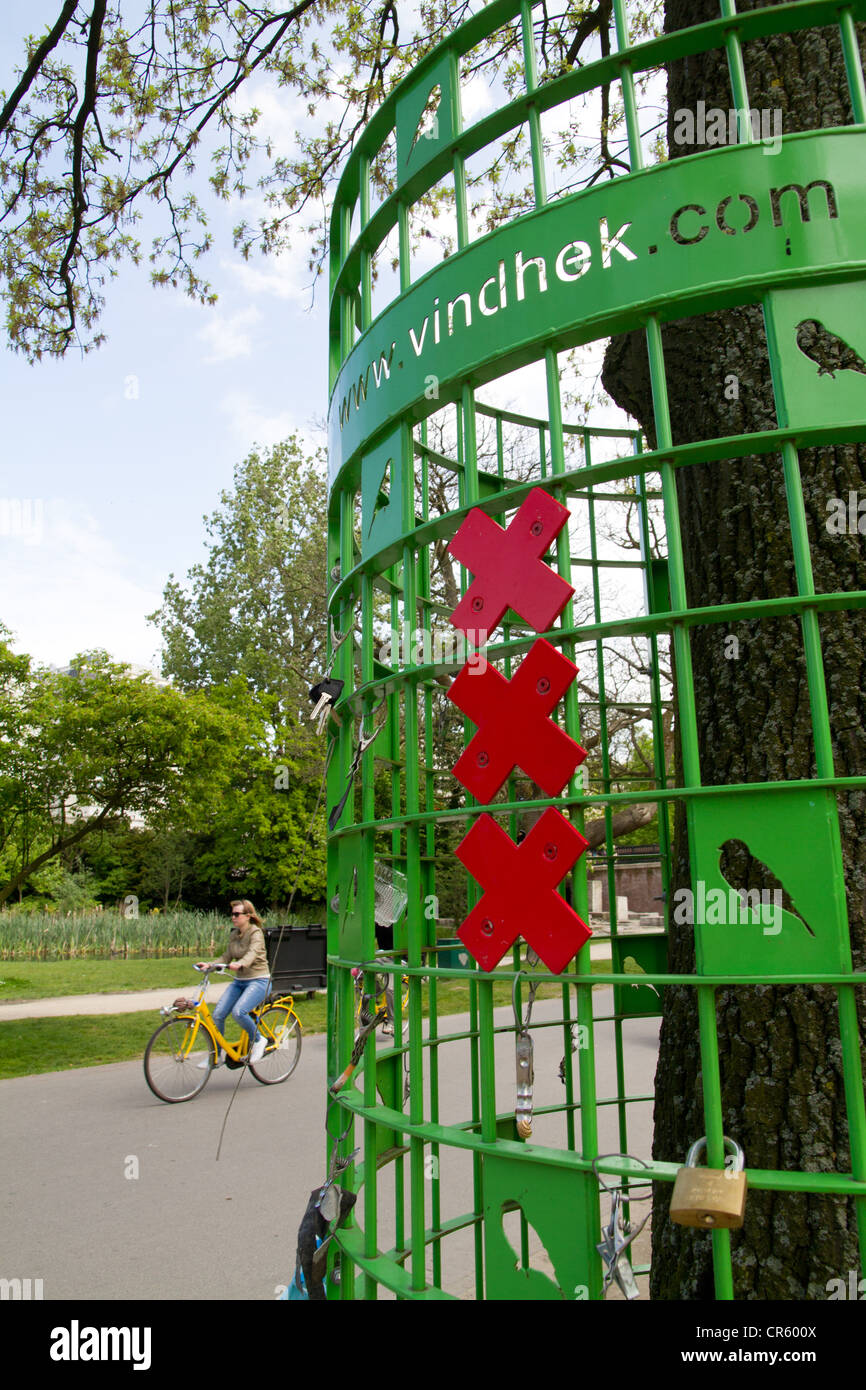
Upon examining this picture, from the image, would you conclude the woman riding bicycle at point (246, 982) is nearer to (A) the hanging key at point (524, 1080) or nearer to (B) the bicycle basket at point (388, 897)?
(B) the bicycle basket at point (388, 897)

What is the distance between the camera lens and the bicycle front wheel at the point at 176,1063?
26.1 ft

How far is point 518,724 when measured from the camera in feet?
6.19

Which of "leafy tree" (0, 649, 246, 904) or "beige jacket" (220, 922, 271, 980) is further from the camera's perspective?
"leafy tree" (0, 649, 246, 904)

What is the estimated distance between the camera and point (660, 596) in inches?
133

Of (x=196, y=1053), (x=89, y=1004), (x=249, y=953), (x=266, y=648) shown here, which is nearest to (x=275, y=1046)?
(x=196, y=1053)

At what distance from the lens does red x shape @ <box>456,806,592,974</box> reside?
1.73 m

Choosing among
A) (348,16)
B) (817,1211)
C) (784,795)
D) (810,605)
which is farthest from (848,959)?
(348,16)

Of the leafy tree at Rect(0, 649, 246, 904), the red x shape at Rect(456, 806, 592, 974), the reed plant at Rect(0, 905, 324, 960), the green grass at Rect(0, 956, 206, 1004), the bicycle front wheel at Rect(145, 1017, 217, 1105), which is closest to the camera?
the red x shape at Rect(456, 806, 592, 974)

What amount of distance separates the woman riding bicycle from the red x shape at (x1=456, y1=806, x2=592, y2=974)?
696cm

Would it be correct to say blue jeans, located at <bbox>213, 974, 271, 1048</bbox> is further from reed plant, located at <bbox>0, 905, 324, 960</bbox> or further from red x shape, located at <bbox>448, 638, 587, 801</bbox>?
reed plant, located at <bbox>0, 905, 324, 960</bbox>

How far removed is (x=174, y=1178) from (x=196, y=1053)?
284 centimetres

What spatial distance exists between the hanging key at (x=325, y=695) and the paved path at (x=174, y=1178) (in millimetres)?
2744

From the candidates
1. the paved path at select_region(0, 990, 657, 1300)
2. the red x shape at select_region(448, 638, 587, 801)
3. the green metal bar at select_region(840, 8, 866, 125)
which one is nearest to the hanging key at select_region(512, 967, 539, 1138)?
the red x shape at select_region(448, 638, 587, 801)
